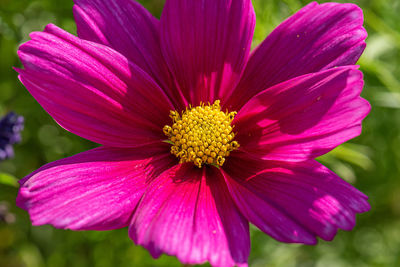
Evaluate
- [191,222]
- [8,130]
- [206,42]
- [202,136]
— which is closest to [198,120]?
[202,136]

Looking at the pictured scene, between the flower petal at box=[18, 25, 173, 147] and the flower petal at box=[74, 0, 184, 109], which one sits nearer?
the flower petal at box=[18, 25, 173, 147]

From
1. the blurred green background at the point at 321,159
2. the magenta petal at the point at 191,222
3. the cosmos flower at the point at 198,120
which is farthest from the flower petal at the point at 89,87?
the blurred green background at the point at 321,159

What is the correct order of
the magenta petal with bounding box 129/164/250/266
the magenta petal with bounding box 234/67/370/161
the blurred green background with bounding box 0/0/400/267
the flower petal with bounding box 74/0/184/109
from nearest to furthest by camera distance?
the magenta petal with bounding box 129/164/250/266 < the magenta petal with bounding box 234/67/370/161 < the flower petal with bounding box 74/0/184/109 < the blurred green background with bounding box 0/0/400/267

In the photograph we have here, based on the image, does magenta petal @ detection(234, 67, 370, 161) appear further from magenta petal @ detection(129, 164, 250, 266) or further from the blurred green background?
the blurred green background

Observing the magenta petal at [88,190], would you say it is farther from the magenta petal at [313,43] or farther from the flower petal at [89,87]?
the magenta petal at [313,43]

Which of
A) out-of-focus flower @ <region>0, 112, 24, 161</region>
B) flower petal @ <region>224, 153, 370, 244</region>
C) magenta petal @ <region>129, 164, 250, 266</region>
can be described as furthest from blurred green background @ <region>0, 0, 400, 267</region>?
magenta petal @ <region>129, 164, 250, 266</region>

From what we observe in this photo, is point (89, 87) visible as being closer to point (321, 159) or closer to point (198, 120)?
point (198, 120)

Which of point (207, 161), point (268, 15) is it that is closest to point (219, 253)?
point (207, 161)
